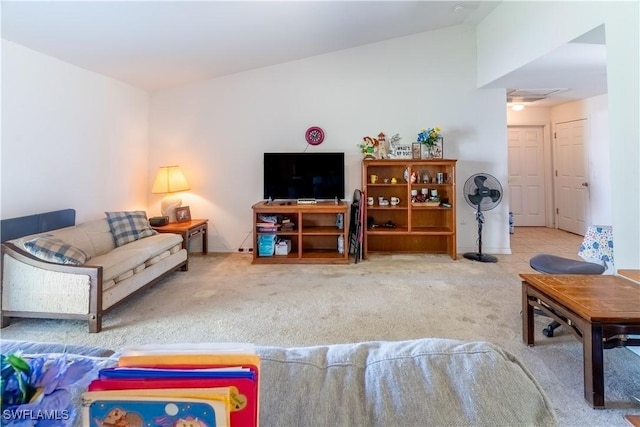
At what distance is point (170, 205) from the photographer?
4.50 metres

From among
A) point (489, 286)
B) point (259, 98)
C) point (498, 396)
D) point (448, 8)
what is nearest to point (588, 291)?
point (489, 286)

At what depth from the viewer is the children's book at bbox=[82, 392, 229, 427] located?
471 mm

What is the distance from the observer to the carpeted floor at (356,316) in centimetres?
191

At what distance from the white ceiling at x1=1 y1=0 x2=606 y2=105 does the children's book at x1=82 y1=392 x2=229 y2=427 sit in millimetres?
3074

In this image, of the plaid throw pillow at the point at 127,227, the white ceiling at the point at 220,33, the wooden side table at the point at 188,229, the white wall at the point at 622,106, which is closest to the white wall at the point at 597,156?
the white ceiling at the point at 220,33

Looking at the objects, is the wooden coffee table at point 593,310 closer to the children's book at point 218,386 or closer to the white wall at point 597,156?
the children's book at point 218,386

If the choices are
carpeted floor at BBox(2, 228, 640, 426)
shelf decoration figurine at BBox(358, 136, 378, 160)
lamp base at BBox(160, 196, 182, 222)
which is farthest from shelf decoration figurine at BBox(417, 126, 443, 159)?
lamp base at BBox(160, 196, 182, 222)

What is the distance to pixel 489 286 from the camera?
3.32 metres

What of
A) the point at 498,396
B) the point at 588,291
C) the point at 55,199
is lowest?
the point at 588,291

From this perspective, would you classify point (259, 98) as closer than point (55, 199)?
Result: No

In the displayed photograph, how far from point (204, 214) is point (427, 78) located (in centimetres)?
377

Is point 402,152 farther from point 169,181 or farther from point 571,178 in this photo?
point 571,178

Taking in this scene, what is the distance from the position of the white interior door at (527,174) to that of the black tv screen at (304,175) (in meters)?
4.05

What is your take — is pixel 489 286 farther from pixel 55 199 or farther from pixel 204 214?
pixel 55 199
